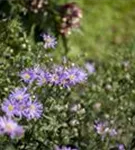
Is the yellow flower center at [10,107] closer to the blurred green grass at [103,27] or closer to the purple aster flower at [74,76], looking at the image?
the purple aster flower at [74,76]

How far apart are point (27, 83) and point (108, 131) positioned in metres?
0.44

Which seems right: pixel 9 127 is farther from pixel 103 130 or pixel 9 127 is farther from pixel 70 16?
pixel 70 16

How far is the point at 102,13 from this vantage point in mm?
5094

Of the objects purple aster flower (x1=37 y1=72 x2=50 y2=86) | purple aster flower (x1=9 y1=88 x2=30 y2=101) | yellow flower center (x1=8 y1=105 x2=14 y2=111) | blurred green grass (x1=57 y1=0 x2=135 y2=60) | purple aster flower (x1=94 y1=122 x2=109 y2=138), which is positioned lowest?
yellow flower center (x1=8 y1=105 x2=14 y2=111)

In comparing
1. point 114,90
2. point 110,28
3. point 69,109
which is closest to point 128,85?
point 114,90

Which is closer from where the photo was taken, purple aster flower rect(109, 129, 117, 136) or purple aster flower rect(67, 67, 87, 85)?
purple aster flower rect(67, 67, 87, 85)

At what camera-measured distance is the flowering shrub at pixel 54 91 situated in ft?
8.09

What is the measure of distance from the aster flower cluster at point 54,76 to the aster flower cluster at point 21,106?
0.15 metres

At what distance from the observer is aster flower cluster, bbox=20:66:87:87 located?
102 inches

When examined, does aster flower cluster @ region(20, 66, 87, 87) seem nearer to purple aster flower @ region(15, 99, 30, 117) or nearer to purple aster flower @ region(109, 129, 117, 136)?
purple aster flower @ region(15, 99, 30, 117)

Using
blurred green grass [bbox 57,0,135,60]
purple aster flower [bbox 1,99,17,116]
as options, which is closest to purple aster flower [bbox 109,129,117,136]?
purple aster flower [bbox 1,99,17,116]

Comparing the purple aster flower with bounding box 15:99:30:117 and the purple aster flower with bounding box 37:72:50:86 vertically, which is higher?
the purple aster flower with bounding box 37:72:50:86

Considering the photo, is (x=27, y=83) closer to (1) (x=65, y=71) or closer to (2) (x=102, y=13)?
(1) (x=65, y=71)

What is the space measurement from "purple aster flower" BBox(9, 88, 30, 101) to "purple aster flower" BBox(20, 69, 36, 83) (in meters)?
0.13
